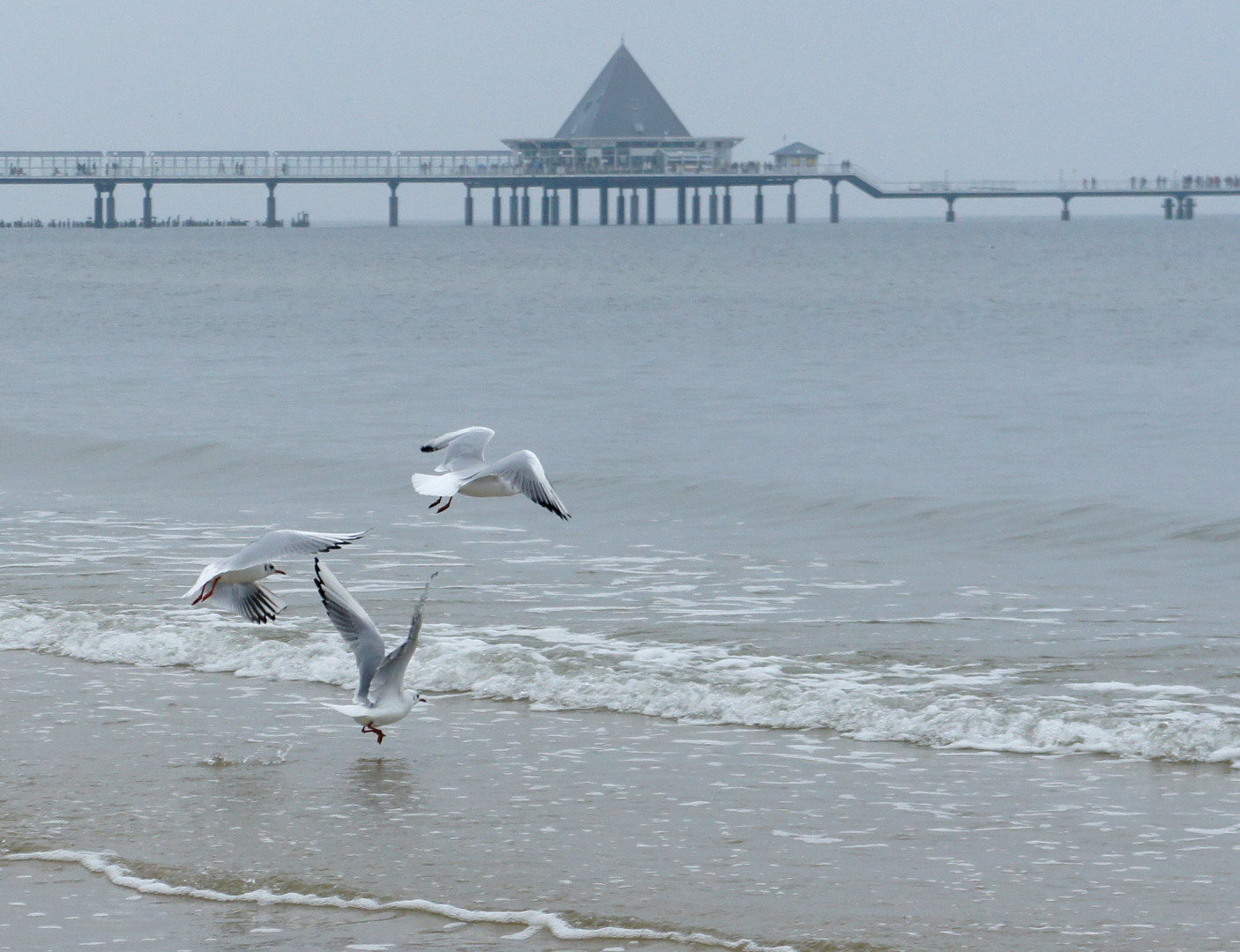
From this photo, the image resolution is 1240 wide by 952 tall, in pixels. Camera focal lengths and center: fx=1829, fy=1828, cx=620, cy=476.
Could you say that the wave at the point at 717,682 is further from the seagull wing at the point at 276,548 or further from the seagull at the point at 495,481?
the seagull wing at the point at 276,548

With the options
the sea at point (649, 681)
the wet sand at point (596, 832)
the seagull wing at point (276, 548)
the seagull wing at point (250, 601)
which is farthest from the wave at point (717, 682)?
the seagull wing at point (276, 548)

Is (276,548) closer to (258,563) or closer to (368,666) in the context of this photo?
(258,563)

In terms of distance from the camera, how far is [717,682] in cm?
957

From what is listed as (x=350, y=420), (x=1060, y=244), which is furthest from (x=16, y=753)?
(x=1060, y=244)

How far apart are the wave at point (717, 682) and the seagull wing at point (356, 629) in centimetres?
137

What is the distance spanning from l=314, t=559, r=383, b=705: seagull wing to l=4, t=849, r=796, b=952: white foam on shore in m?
1.76

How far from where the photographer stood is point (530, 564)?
45.3ft

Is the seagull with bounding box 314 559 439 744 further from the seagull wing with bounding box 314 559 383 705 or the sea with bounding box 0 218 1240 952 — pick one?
the sea with bounding box 0 218 1240 952

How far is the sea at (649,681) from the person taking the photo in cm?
623

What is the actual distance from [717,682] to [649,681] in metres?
0.36

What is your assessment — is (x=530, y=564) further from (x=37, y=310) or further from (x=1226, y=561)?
(x=37, y=310)

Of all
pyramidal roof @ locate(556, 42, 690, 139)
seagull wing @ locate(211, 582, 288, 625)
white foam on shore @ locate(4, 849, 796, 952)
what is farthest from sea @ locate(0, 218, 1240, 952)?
pyramidal roof @ locate(556, 42, 690, 139)

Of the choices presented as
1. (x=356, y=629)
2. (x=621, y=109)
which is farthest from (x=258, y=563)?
(x=621, y=109)

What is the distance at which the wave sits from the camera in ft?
27.9
